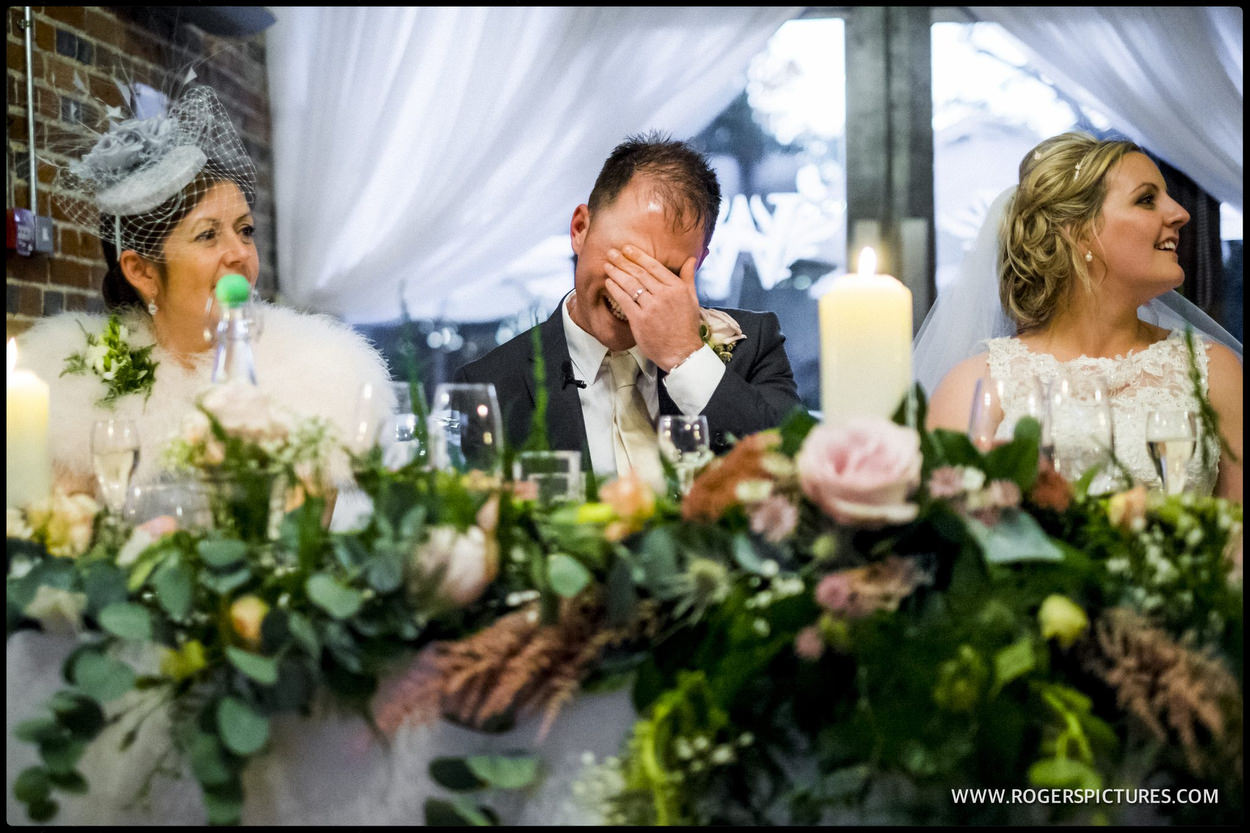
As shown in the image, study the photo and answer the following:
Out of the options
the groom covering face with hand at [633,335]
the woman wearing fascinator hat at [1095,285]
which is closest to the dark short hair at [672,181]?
the groom covering face with hand at [633,335]

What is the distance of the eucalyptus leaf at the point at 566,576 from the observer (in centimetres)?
73

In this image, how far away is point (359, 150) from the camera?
3.27 metres

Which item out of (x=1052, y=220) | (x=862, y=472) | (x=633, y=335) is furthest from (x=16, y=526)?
(x=1052, y=220)

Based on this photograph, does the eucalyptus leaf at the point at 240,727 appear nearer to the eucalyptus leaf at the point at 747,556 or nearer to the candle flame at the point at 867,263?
the eucalyptus leaf at the point at 747,556

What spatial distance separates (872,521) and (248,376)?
568 mm

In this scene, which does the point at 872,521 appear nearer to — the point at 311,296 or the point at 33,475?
the point at 33,475

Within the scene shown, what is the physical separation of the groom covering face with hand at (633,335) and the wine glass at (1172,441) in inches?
27.7

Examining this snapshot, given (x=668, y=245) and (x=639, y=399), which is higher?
(x=668, y=245)

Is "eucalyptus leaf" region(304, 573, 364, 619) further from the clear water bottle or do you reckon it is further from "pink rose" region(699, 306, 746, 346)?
"pink rose" region(699, 306, 746, 346)

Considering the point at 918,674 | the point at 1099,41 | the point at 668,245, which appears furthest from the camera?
the point at 1099,41

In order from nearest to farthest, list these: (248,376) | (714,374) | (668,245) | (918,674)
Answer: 1. (918,674)
2. (248,376)
3. (714,374)
4. (668,245)

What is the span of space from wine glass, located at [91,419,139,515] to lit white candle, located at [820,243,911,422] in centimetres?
64

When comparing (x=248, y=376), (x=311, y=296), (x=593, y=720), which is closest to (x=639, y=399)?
(x=248, y=376)

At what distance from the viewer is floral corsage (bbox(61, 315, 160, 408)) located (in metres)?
1.68
